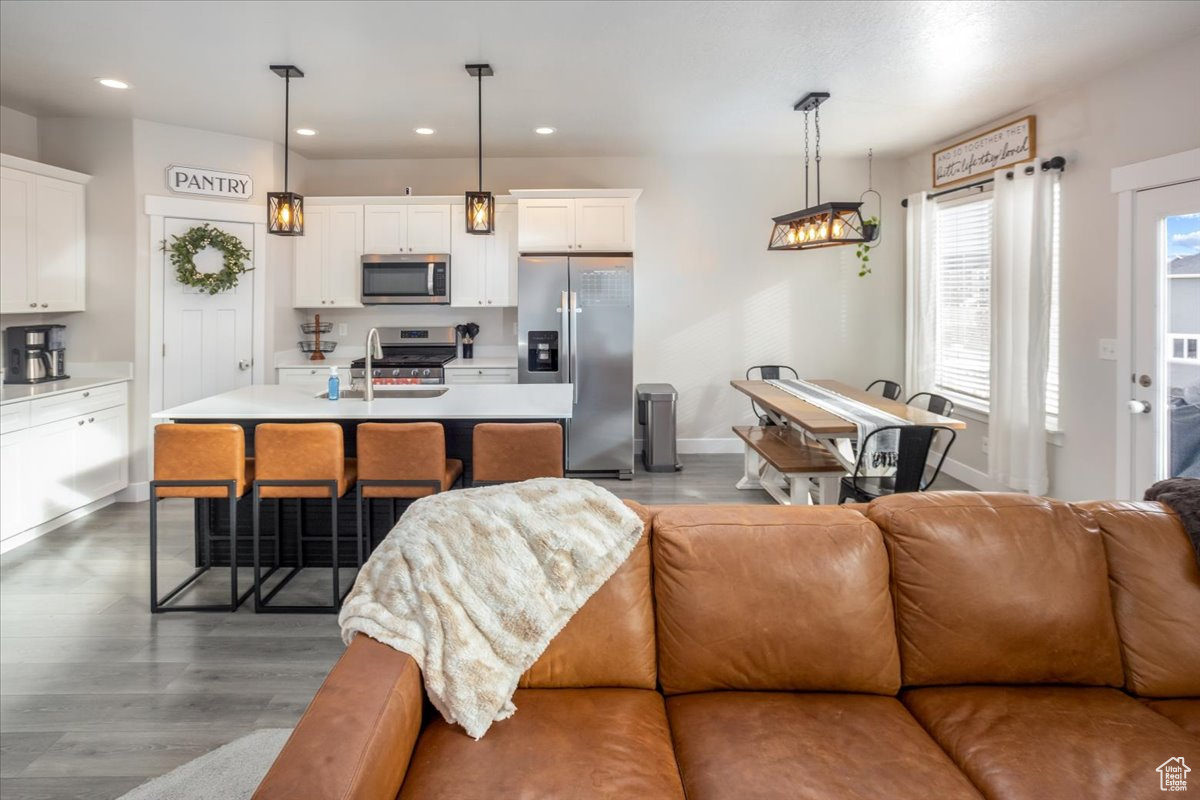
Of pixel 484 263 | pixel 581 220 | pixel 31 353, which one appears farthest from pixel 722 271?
pixel 31 353

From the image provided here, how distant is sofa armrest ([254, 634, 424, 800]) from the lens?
119 centimetres

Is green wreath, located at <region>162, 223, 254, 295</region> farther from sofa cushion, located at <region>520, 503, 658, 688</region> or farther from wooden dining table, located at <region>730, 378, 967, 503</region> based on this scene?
sofa cushion, located at <region>520, 503, 658, 688</region>

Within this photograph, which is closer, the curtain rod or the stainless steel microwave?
the curtain rod

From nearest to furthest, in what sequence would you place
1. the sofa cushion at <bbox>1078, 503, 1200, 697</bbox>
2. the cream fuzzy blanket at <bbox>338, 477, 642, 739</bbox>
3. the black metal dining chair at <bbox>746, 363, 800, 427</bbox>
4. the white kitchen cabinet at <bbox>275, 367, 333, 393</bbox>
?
the cream fuzzy blanket at <bbox>338, 477, 642, 739</bbox> → the sofa cushion at <bbox>1078, 503, 1200, 697</bbox> → the white kitchen cabinet at <bbox>275, 367, 333, 393</bbox> → the black metal dining chair at <bbox>746, 363, 800, 427</bbox>

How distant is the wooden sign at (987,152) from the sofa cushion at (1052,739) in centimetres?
426

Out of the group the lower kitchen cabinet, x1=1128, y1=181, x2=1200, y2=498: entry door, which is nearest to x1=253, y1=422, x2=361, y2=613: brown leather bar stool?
the lower kitchen cabinet

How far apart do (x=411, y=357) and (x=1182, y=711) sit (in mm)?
5571

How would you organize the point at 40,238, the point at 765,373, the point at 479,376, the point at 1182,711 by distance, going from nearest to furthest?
the point at 1182,711 < the point at 40,238 < the point at 479,376 < the point at 765,373

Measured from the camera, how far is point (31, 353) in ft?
15.4

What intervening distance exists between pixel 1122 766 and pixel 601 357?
4801mm

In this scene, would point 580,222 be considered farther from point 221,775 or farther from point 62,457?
point 221,775

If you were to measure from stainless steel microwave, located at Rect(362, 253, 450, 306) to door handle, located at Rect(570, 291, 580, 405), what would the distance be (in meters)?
1.15

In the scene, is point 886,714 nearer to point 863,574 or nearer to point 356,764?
point 863,574

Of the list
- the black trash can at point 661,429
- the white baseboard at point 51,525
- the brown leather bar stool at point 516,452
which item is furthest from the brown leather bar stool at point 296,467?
the black trash can at point 661,429
